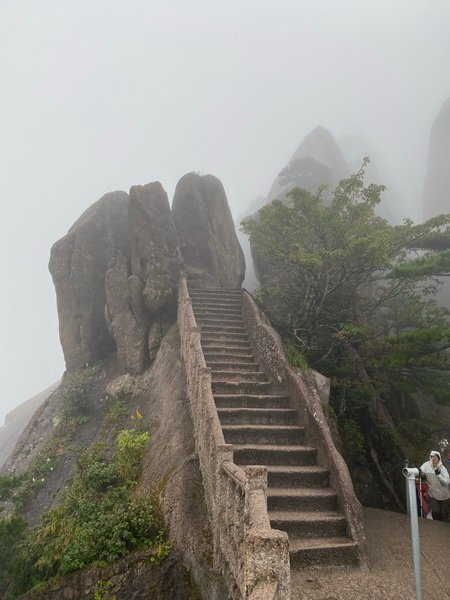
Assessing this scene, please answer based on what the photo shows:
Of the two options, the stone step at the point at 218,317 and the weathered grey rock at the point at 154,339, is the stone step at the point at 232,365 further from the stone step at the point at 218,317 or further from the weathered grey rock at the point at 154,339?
the weathered grey rock at the point at 154,339

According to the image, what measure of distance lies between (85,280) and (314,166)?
28.7 meters

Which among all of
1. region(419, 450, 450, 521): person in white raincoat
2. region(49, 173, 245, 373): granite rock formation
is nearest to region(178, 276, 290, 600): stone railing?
region(419, 450, 450, 521): person in white raincoat

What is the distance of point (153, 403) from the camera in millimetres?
13656

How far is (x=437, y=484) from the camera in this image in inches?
318

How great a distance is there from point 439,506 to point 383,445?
4.09 m

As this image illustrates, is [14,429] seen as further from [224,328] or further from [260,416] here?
[260,416]

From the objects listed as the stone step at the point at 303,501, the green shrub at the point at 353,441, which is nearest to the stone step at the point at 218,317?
the green shrub at the point at 353,441

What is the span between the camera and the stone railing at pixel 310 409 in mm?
7125

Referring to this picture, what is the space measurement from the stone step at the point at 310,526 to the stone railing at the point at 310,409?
7.4 inches

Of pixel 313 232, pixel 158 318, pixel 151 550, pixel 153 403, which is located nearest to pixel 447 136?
pixel 313 232

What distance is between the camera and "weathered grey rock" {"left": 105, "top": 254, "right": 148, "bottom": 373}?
17.0 m

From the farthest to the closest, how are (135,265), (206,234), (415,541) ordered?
(206,234)
(135,265)
(415,541)

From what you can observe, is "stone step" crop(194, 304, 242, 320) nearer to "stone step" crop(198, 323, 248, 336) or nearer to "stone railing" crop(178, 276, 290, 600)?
"stone step" crop(198, 323, 248, 336)

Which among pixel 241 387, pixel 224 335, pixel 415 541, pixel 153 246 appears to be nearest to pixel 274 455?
pixel 241 387
